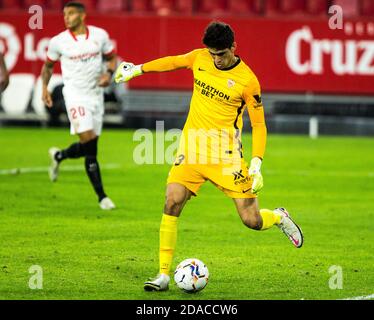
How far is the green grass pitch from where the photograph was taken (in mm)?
9406

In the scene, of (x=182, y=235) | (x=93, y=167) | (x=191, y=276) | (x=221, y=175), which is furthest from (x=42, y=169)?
(x=191, y=276)

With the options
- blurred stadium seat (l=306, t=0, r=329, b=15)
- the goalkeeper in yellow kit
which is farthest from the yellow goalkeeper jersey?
blurred stadium seat (l=306, t=0, r=329, b=15)

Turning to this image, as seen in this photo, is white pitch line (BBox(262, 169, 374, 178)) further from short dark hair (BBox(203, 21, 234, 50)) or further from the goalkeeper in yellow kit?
short dark hair (BBox(203, 21, 234, 50))

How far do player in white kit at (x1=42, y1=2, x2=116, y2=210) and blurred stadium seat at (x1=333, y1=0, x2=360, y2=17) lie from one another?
13590mm

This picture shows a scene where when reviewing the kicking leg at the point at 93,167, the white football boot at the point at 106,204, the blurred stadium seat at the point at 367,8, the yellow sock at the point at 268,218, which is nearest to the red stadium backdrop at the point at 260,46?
the blurred stadium seat at the point at 367,8

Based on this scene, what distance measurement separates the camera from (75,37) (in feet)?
47.8

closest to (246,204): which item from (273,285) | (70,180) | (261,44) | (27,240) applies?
(273,285)

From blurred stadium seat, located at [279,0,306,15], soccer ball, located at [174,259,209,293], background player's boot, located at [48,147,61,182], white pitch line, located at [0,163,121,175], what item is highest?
soccer ball, located at [174,259,209,293]

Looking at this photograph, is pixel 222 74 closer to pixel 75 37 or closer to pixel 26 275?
pixel 26 275

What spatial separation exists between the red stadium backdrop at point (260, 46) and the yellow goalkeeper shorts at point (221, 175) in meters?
16.2

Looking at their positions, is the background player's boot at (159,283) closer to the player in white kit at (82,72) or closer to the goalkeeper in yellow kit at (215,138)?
the goalkeeper in yellow kit at (215,138)

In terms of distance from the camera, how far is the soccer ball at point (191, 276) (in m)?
9.02

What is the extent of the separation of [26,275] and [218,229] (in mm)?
3601

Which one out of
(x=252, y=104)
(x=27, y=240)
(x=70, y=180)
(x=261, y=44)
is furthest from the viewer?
(x=261, y=44)
